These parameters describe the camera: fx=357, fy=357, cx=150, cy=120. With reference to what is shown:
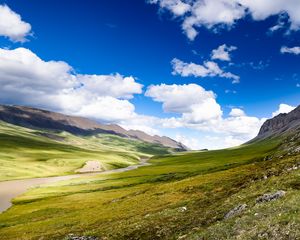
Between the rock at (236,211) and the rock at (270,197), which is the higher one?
the rock at (270,197)

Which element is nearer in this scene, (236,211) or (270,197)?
(236,211)

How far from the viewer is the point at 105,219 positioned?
56.0 m

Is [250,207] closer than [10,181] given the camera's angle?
Yes

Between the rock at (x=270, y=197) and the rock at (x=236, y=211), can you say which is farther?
the rock at (x=270, y=197)

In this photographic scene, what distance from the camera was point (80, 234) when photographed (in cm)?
4500

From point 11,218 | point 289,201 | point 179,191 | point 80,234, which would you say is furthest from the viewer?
point 11,218

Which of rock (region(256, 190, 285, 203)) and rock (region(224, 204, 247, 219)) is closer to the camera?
rock (region(224, 204, 247, 219))

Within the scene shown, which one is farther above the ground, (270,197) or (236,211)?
(270,197)

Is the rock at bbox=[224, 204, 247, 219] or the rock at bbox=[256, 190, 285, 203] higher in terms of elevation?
the rock at bbox=[256, 190, 285, 203]

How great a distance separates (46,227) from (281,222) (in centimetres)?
4341

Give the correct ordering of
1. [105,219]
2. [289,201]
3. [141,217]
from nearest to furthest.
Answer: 1. [289,201]
2. [141,217]
3. [105,219]

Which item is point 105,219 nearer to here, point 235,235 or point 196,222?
point 196,222

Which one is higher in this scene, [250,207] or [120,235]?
[250,207]

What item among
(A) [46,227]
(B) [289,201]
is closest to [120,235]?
(B) [289,201]
